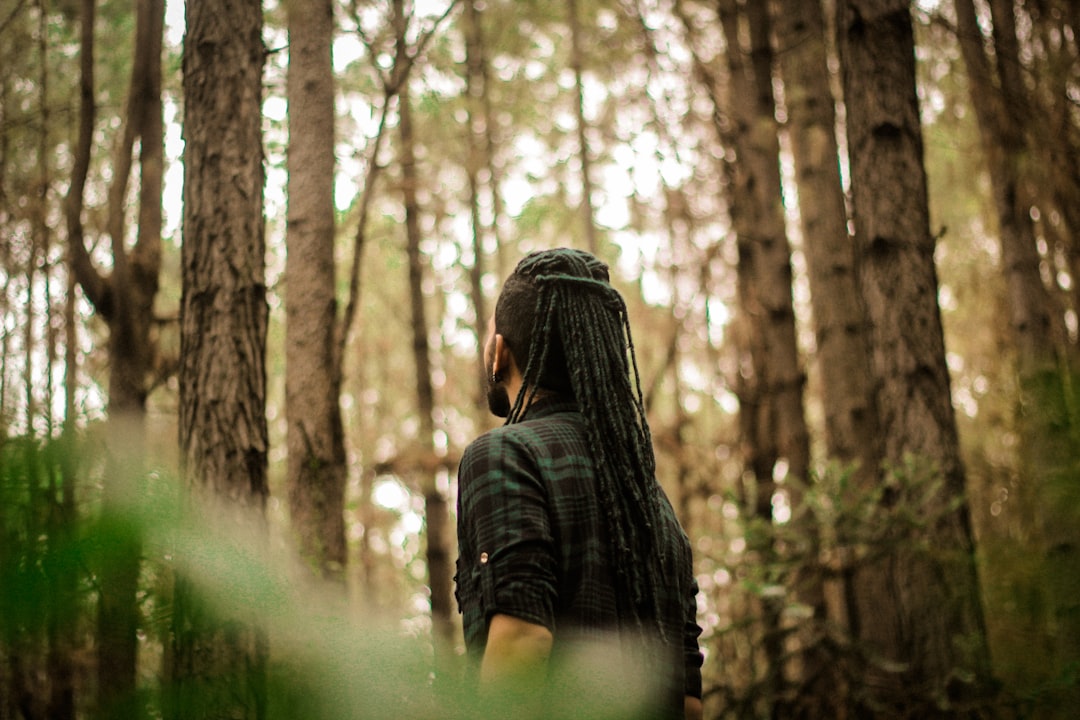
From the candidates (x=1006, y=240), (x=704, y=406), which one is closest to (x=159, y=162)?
(x=1006, y=240)

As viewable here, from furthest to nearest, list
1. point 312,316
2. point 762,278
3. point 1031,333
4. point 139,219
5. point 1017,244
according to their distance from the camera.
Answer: point 1017,244
point 1031,333
point 762,278
point 139,219
point 312,316

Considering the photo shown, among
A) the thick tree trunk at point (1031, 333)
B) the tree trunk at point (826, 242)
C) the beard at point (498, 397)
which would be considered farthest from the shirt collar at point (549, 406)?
the tree trunk at point (826, 242)

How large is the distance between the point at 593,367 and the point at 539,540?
1.62 feet

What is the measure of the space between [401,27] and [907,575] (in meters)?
4.45

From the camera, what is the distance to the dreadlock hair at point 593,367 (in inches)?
80.0

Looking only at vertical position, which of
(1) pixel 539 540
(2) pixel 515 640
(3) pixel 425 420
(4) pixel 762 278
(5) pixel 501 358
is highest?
(4) pixel 762 278

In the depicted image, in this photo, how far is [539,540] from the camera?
1.79 meters

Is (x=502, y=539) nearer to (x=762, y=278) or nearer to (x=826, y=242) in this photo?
(x=762, y=278)

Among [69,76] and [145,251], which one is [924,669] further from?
[69,76]

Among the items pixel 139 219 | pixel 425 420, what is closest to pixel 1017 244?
pixel 425 420

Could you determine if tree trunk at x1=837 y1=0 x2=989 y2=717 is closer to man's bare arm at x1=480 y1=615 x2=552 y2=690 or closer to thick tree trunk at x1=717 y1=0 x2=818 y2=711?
thick tree trunk at x1=717 y1=0 x2=818 y2=711

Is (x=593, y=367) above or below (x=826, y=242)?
below

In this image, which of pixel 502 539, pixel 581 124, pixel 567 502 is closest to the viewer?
pixel 502 539

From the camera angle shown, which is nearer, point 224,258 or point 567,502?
point 567,502
